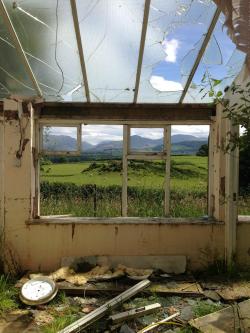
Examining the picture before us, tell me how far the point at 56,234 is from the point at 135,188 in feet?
4.67

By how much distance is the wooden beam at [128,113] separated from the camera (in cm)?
555

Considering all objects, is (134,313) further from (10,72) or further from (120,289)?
(10,72)

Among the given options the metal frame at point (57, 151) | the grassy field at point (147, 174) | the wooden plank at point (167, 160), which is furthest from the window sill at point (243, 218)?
the metal frame at point (57, 151)

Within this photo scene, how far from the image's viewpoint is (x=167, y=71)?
15.3 feet

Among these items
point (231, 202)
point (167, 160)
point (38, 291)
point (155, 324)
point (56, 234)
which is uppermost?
point (167, 160)

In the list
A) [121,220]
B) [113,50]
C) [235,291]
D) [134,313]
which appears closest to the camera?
[134,313]

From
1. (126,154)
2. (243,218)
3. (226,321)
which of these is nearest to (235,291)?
(226,321)

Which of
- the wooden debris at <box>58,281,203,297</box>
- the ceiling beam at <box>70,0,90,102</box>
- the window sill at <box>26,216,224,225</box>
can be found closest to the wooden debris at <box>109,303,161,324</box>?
the wooden debris at <box>58,281,203,297</box>

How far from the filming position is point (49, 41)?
4.30 meters

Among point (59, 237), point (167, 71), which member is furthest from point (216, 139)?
point (59, 237)

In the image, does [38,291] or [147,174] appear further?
[147,174]

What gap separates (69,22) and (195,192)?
3.35 meters

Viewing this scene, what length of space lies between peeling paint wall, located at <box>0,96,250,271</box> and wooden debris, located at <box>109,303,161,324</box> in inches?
53.0

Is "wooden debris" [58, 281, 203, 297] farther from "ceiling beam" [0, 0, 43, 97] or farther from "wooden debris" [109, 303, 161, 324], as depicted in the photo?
"ceiling beam" [0, 0, 43, 97]
